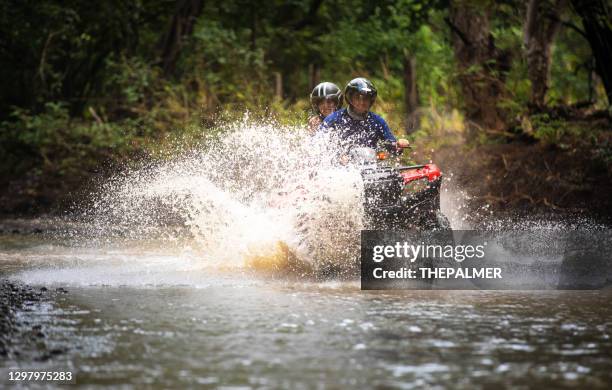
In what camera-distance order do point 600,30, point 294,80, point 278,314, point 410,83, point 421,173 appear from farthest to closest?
point 294,80
point 410,83
point 600,30
point 421,173
point 278,314

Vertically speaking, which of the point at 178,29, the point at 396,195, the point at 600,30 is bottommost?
the point at 396,195

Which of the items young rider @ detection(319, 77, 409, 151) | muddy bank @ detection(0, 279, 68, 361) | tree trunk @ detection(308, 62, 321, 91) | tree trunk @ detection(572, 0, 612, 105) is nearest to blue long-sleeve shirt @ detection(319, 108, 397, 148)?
young rider @ detection(319, 77, 409, 151)

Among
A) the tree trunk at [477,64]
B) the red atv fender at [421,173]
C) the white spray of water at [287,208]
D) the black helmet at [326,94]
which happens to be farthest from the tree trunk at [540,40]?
the red atv fender at [421,173]

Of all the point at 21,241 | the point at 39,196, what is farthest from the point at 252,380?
the point at 39,196

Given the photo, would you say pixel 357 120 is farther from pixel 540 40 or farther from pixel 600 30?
pixel 540 40

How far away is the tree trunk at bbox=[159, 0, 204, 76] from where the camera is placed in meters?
29.4

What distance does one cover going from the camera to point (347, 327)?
27.3 ft

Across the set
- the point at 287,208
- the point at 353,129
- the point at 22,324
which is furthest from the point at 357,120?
the point at 22,324

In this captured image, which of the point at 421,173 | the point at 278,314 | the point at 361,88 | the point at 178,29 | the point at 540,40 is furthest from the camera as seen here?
the point at 178,29

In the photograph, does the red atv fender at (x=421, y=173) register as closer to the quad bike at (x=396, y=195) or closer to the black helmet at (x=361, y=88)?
the quad bike at (x=396, y=195)

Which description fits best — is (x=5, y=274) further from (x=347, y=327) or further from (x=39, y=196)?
(x=39, y=196)

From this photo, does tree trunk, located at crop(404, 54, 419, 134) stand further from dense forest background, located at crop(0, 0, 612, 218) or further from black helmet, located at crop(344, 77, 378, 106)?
black helmet, located at crop(344, 77, 378, 106)

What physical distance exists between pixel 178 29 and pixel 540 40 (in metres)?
11.7

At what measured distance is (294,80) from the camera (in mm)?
34531
